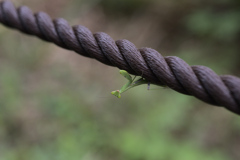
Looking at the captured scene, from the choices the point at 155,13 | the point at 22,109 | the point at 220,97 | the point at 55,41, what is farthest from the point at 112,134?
the point at 155,13

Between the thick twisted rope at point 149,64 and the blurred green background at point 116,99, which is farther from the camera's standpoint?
the blurred green background at point 116,99

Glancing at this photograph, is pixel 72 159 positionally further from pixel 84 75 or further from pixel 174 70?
pixel 174 70

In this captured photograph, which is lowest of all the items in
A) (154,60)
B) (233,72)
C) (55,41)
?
(55,41)

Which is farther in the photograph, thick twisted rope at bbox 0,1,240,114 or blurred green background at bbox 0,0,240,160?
blurred green background at bbox 0,0,240,160

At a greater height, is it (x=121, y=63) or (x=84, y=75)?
(x=121, y=63)
